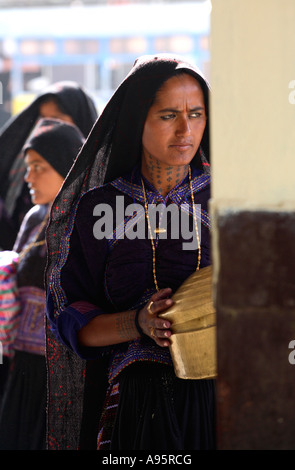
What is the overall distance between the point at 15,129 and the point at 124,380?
10.0 ft

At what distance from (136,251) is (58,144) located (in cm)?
174

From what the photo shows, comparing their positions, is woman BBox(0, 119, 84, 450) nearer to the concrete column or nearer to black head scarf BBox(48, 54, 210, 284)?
black head scarf BBox(48, 54, 210, 284)

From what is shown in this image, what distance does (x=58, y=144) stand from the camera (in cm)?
391

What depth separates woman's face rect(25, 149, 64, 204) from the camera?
12.5 feet

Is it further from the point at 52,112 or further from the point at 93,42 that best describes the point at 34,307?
the point at 93,42

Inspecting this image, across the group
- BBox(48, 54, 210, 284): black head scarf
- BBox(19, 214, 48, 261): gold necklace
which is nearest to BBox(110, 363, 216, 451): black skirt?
BBox(48, 54, 210, 284): black head scarf

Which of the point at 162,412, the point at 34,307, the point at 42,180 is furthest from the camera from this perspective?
the point at 42,180

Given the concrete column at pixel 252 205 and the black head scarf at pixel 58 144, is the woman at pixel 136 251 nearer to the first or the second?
the concrete column at pixel 252 205

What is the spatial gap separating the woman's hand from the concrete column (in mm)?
462

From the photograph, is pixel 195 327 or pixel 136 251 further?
pixel 136 251

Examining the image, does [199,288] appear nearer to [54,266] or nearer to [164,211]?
[164,211]

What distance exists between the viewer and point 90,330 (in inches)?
91.5

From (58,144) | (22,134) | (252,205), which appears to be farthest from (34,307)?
(252,205)
